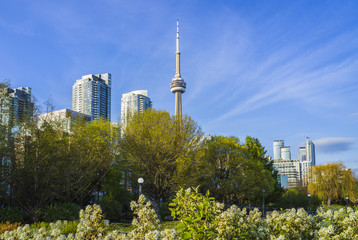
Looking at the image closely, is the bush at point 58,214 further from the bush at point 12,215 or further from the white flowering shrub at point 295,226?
the white flowering shrub at point 295,226

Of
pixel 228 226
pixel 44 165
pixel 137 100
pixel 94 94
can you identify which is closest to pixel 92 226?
pixel 228 226

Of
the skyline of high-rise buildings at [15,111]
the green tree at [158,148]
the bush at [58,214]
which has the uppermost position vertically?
the skyline of high-rise buildings at [15,111]

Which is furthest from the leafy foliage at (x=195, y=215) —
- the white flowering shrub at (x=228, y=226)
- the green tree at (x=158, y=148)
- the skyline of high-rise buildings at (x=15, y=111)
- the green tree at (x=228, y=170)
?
the green tree at (x=228, y=170)

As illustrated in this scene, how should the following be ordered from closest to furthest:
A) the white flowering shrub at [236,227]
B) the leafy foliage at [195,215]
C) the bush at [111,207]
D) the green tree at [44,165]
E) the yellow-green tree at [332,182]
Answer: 1. the white flowering shrub at [236,227]
2. the leafy foliage at [195,215]
3. the green tree at [44,165]
4. the bush at [111,207]
5. the yellow-green tree at [332,182]

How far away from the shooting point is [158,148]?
2844 cm

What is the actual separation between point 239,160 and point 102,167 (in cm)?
1524

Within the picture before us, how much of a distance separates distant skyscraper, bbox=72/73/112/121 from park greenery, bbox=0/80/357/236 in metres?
144

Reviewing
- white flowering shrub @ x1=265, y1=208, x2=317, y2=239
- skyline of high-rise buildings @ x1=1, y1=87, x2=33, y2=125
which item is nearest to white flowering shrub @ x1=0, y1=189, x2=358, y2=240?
white flowering shrub @ x1=265, y1=208, x2=317, y2=239

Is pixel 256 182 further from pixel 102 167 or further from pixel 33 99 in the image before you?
pixel 33 99

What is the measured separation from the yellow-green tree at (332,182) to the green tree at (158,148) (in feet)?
90.3

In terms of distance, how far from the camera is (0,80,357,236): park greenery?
6.36 metres

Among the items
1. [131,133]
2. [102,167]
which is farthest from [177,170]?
[102,167]

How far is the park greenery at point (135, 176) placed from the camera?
20.9 feet

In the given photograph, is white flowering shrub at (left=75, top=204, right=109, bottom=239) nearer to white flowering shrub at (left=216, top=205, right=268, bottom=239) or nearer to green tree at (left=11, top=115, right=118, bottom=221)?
white flowering shrub at (left=216, top=205, right=268, bottom=239)
